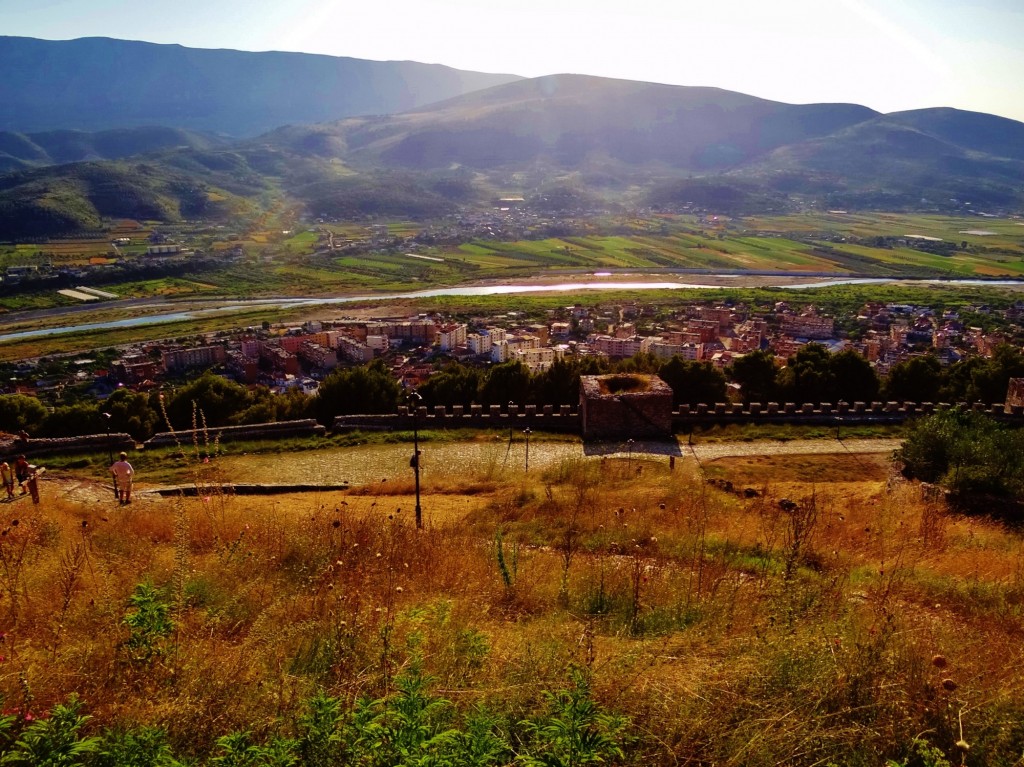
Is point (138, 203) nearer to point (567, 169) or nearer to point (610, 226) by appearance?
point (610, 226)

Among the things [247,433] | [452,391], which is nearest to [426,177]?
[452,391]

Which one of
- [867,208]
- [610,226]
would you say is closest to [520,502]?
[610,226]

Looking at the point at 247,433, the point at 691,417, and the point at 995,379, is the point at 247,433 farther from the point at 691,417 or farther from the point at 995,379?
the point at 995,379

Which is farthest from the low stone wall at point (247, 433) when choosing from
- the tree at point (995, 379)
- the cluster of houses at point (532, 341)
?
the tree at point (995, 379)

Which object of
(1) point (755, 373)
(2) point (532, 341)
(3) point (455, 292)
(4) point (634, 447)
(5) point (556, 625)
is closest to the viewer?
(5) point (556, 625)

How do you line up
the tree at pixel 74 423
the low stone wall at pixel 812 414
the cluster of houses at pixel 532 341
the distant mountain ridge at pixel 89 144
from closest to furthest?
the low stone wall at pixel 812 414 < the tree at pixel 74 423 < the cluster of houses at pixel 532 341 < the distant mountain ridge at pixel 89 144

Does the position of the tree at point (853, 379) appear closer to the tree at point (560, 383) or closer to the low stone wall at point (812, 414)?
the low stone wall at point (812, 414)
